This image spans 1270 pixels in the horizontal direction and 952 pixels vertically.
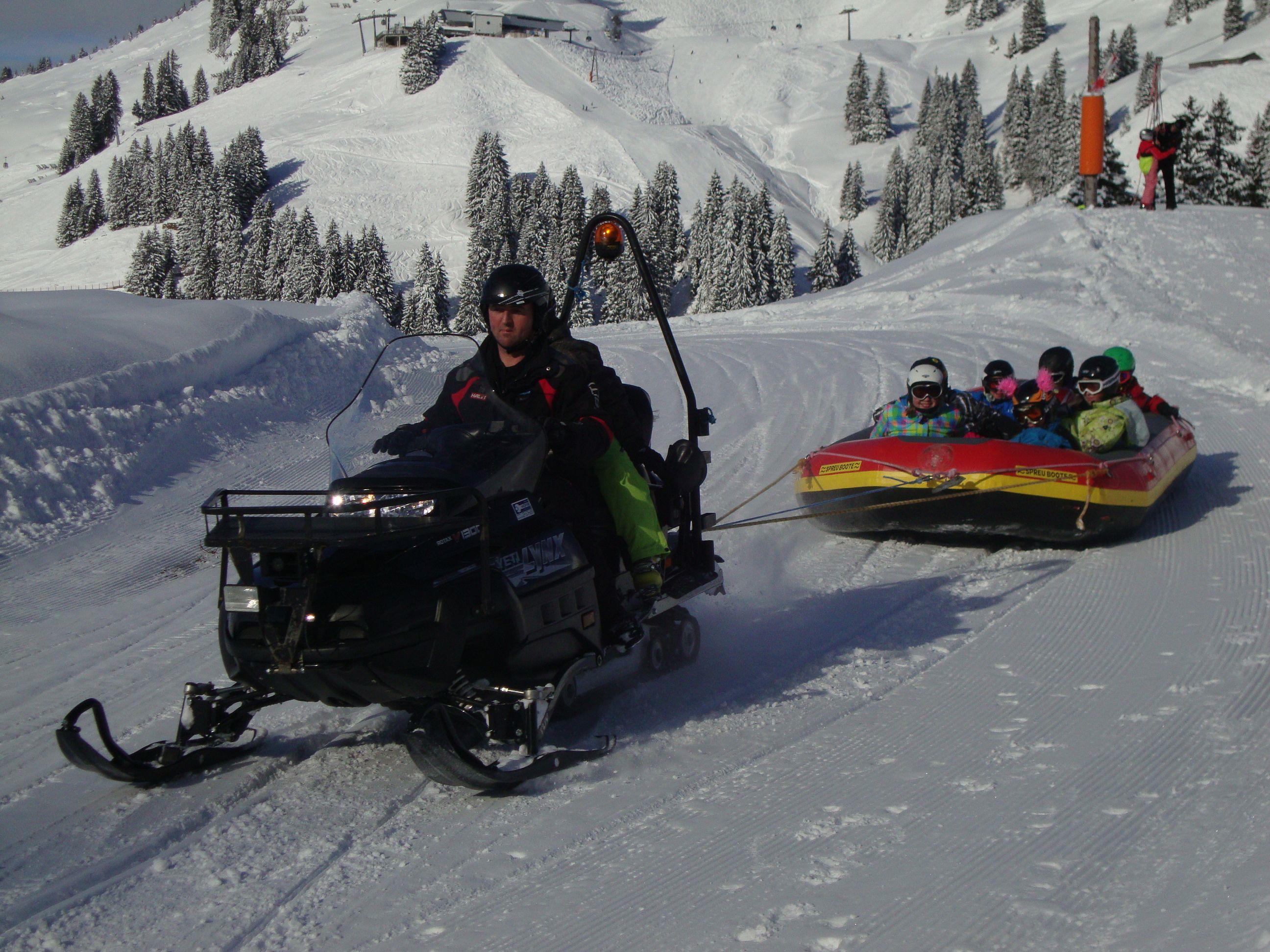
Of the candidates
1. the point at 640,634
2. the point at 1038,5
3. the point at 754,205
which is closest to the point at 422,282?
the point at 754,205

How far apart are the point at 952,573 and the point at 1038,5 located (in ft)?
499

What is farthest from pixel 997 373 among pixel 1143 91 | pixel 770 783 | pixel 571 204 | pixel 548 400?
pixel 1143 91

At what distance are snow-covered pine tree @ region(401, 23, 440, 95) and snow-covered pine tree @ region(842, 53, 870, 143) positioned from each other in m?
46.6

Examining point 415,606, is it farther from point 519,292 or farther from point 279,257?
point 279,257

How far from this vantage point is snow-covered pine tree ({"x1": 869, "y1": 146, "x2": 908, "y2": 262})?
98.7 meters

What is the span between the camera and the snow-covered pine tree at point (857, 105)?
406 feet

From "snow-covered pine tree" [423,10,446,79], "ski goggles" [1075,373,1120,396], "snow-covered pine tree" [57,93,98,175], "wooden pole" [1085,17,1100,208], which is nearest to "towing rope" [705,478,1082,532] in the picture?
"ski goggles" [1075,373,1120,396]

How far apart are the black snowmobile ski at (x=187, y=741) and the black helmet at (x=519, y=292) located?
69.4 inches

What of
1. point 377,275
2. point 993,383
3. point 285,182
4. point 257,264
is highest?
point 285,182

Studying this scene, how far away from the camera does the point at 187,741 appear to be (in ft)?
12.9

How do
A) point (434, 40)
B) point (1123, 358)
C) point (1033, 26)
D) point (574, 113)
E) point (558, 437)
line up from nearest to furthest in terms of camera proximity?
point (558, 437) → point (1123, 358) → point (574, 113) → point (434, 40) → point (1033, 26)

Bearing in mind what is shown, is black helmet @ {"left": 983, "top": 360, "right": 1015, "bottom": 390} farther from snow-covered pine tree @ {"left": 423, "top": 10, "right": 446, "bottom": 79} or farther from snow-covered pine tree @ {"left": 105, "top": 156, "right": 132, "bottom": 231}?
snow-covered pine tree @ {"left": 423, "top": 10, "right": 446, "bottom": 79}

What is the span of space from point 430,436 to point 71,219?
113 meters

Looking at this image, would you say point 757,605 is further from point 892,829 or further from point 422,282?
point 422,282
